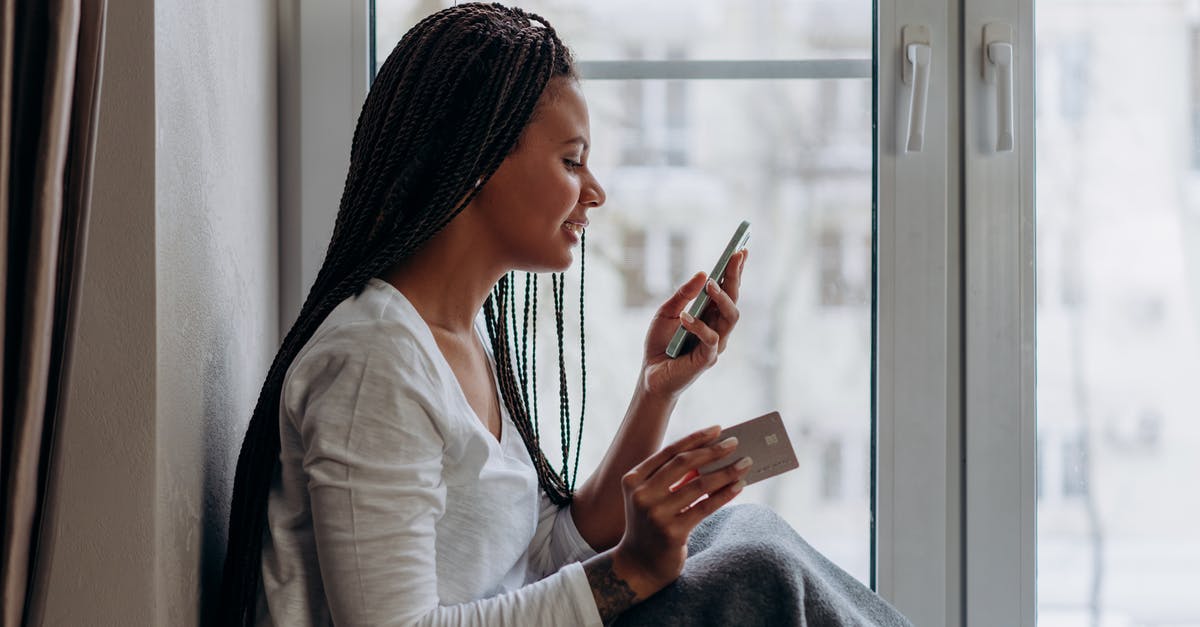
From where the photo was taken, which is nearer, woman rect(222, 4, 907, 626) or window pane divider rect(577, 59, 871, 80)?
woman rect(222, 4, 907, 626)

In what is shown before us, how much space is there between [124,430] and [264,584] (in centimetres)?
18

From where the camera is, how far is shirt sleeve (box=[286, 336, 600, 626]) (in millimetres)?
768

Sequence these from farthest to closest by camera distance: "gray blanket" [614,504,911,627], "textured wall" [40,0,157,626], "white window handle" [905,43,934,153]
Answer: "white window handle" [905,43,934,153], "gray blanket" [614,504,911,627], "textured wall" [40,0,157,626]

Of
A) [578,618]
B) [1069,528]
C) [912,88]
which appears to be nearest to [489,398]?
[578,618]

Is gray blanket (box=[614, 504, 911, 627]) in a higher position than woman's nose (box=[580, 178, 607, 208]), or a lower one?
lower

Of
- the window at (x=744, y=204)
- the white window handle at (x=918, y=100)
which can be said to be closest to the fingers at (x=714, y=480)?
the window at (x=744, y=204)

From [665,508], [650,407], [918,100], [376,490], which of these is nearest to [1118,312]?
[918,100]

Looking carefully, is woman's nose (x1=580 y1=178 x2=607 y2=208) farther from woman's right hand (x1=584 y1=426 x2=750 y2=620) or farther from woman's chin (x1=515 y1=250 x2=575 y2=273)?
woman's right hand (x1=584 y1=426 x2=750 y2=620)

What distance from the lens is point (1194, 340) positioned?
1.21m

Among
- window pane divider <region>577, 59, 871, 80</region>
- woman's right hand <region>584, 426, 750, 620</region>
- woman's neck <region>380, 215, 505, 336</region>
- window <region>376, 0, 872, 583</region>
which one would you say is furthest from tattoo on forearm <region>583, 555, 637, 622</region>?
window pane divider <region>577, 59, 871, 80</region>

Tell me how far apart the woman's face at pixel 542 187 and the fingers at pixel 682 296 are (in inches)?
6.5

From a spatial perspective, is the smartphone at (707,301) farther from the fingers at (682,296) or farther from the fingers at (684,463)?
the fingers at (684,463)

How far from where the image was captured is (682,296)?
1075 millimetres

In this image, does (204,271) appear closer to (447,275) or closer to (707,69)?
(447,275)
